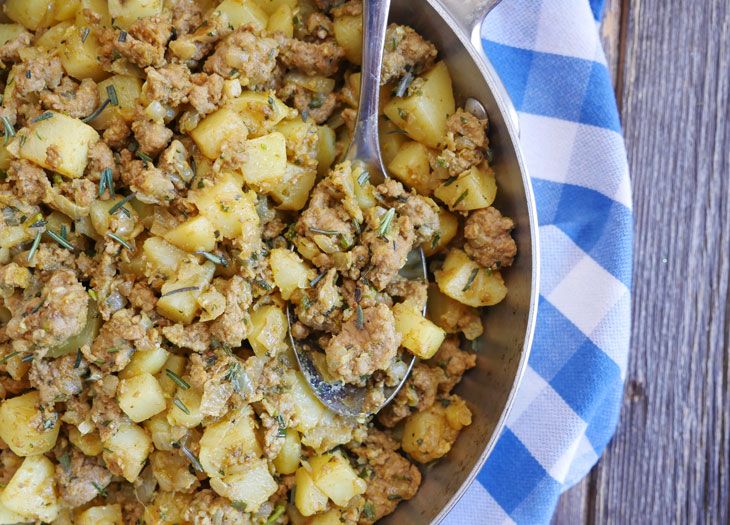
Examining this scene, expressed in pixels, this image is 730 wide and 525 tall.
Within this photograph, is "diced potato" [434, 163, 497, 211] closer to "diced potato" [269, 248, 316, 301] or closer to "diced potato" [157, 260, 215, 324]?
"diced potato" [269, 248, 316, 301]

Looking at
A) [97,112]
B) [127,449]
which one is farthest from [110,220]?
[127,449]

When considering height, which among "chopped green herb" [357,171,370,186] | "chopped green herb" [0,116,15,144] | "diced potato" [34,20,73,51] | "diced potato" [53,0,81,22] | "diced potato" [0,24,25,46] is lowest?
"chopped green herb" [0,116,15,144]

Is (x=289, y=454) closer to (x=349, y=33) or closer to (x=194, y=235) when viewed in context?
(x=194, y=235)

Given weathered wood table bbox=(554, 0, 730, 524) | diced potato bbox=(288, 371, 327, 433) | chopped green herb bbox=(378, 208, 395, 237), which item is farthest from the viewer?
weathered wood table bbox=(554, 0, 730, 524)

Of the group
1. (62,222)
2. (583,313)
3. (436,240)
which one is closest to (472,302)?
(436,240)

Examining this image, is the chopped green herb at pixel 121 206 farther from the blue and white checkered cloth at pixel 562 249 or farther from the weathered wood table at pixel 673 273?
the weathered wood table at pixel 673 273

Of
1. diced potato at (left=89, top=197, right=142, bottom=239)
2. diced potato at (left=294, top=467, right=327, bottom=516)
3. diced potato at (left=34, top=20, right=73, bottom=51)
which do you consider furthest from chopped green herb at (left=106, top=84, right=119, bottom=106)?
diced potato at (left=294, top=467, right=327, bottom=516)
